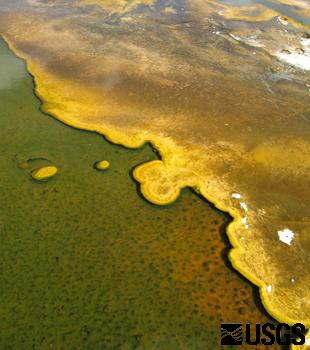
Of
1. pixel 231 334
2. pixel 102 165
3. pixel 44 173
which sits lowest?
pixel 44 173

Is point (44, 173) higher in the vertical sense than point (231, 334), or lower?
lower

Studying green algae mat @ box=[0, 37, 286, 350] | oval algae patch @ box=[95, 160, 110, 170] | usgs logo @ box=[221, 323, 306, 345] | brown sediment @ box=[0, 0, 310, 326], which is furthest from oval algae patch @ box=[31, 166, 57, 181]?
usgs logo @ box=[221, 323, 306, 345]

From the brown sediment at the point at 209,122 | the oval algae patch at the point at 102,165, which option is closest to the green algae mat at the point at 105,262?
the oval algae patch at the point at 102,165

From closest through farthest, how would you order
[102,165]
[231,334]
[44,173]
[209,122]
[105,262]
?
[231,334] → [105,262] → [44,173] → [102,165] → [209,122]

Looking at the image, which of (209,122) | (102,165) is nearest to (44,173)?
(102,165)

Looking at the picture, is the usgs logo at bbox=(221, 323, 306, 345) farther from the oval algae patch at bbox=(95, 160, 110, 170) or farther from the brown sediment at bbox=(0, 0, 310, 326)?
the oval algae patch at bbox=(95, 160, 110, 170)

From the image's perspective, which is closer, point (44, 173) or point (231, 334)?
point (231, 334)

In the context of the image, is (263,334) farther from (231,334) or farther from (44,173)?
(44,173)
